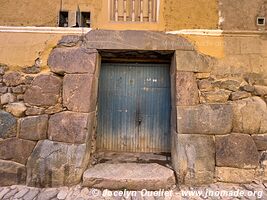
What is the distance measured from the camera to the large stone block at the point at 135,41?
3.00 m

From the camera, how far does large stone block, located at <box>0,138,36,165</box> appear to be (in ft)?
9.51

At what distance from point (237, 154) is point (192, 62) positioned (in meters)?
1.38

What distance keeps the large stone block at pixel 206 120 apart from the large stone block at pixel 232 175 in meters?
0.51

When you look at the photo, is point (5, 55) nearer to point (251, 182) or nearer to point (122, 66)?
point (122, 66)

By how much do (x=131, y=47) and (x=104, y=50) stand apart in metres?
0.40

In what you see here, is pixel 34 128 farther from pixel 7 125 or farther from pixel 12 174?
pixel 12 174

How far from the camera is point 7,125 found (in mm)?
2930

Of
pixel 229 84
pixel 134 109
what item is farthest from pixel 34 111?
pixel 229 84

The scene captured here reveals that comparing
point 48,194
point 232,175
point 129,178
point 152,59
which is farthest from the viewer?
point 152,59

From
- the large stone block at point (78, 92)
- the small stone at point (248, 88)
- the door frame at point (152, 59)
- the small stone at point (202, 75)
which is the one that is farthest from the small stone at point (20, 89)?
the small stone at point (248, 88)

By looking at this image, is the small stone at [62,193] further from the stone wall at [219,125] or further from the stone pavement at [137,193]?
the stone wall at [219,125]

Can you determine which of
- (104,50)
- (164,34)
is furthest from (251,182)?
(104,50)

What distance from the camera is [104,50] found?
3.09 metres

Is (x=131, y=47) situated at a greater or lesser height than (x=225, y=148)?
greater
